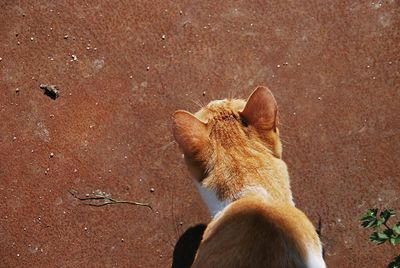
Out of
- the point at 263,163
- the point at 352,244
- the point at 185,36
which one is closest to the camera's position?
the point at 263,163

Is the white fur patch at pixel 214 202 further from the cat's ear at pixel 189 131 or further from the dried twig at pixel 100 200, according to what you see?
the dried twig at pixel 100 200

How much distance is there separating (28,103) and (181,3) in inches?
47.7

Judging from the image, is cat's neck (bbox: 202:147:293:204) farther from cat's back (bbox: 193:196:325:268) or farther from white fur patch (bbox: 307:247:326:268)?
white fur patch (bbox: 307:247:326:268)

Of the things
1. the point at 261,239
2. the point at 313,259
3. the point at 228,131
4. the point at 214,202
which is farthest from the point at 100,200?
the point at 313,259

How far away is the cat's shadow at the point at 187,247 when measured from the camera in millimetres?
3467

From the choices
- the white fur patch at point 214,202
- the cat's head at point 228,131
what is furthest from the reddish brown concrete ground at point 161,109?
the cat's head at point 228,131

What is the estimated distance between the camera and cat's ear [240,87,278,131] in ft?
8.76

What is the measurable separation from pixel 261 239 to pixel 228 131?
0.57 m

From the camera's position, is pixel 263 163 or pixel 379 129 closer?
pixel 263 163

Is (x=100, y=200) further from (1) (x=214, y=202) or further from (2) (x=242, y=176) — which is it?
(2) (x=242, y=176)

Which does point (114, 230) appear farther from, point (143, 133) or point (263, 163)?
point (263, 163)

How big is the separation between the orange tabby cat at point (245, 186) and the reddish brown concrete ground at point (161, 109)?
0.69 meters

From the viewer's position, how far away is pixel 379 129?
3.47 m

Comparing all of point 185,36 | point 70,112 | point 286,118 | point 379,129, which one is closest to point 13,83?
point 70,112
